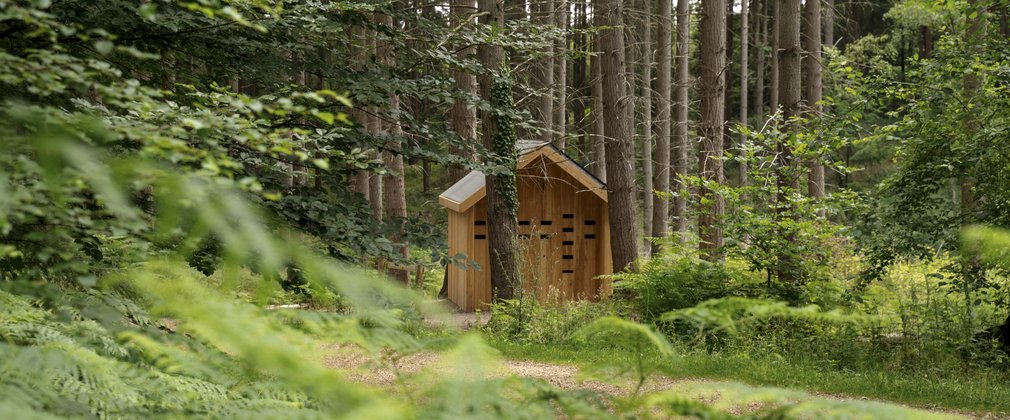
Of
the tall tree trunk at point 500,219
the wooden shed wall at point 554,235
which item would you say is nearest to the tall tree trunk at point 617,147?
the wooden shed wall at point 554,235

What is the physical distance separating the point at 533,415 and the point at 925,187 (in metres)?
7.54

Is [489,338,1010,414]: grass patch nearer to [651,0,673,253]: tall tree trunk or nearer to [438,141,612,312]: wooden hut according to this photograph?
[438,141,612,312]: wooden hut

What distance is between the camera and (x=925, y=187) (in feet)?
25.7

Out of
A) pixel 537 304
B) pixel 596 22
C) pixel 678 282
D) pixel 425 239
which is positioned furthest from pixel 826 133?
pixel 596 22

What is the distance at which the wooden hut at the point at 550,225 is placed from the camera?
13930 mm

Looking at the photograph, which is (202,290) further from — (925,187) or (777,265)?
(777,265)

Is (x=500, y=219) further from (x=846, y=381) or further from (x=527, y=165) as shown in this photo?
(x=846, y=381)

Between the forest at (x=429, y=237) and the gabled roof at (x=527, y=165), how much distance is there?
0.22 ft

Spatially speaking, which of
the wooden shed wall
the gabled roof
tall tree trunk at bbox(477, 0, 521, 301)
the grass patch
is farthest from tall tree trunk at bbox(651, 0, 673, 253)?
the grass patch

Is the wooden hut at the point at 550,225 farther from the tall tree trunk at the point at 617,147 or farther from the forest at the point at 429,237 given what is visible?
the tall tree trunk at the point at 617,147

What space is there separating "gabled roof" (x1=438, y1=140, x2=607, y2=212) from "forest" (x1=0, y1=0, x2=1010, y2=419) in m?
0.07

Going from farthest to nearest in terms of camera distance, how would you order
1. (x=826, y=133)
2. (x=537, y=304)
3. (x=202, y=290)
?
(x=537, y=304), (x=826, y=133), (x=202, y=290)

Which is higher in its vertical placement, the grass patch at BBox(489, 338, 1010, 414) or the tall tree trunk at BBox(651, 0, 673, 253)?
the tall tree trunk at BBox(651, 0, 673, 253)

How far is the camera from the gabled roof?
13531 mm
